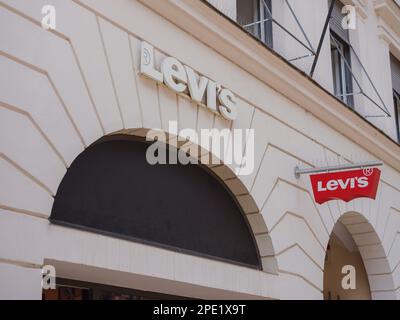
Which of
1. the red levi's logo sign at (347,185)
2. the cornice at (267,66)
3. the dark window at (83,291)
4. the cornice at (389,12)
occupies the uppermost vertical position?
the cornice at (389,12)

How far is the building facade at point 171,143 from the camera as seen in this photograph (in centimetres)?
595

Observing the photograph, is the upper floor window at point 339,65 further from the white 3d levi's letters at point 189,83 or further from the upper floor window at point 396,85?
the white 3d levi's letters at point 189,83

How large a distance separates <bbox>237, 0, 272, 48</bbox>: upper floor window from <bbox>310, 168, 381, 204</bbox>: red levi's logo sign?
2453 mm

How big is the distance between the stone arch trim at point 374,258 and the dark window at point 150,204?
364cm

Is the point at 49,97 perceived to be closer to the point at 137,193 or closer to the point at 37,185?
the point at 37,185

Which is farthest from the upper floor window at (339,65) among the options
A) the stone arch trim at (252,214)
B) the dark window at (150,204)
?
the dark window at (150,204)

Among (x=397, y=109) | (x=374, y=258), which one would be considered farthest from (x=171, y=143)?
(x=397, y=109)

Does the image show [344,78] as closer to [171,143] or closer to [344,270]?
[344,270]

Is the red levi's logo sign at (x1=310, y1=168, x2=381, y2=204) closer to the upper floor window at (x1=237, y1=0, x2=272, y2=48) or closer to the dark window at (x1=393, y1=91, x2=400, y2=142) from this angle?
the upper floor window at (x1=237, y1=0, x2=272, y2=48)

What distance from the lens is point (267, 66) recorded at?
371 inches

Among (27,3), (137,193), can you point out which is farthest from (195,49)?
(27,3)

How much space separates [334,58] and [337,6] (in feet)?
3.35

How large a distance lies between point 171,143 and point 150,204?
869mm

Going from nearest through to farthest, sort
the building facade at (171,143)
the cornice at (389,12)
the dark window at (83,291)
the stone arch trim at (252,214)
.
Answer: the building facade at (171,143)
the dark window at (83,291)
the stone arch trim at (252,214)
the cornice at (389,12)
